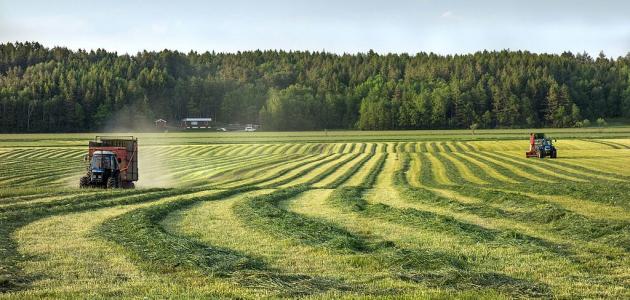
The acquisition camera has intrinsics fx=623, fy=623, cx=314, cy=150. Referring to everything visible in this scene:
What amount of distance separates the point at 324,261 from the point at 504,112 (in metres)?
158

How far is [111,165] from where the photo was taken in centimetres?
3259

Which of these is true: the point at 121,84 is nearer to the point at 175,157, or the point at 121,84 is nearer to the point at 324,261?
the point at 175,157

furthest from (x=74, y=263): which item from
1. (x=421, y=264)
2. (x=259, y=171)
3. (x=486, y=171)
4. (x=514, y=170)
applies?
(x=514, y=170)

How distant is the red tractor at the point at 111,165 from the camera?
105 feet

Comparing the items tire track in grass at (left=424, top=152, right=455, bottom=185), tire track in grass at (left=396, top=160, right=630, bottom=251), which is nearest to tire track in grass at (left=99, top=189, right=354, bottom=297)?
tire track in grass at (left=396, top=160, right=630, bottom=251)

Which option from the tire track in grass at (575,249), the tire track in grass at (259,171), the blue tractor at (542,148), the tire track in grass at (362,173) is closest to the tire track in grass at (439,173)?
the tire track in grass at (362,173)

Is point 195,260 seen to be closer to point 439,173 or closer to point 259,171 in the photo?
point 439,173

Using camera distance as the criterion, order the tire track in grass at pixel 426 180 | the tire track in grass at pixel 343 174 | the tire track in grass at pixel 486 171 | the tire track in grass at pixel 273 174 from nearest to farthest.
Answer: the tire track in grass at pixel 426 180, the tire track in grass at pixel 343 174, the tire track in grass at pixel 486 171, the tire track in grass at pixel 273 174

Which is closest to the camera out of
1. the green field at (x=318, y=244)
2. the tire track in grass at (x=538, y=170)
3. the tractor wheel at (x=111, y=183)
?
the green field at (x=318, y=244)

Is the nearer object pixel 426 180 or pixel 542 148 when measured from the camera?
pixel 426 180

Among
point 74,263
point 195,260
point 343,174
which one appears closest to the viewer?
point 195,260

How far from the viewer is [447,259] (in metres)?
12.5

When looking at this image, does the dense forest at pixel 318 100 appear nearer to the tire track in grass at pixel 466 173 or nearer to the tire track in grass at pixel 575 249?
the tire track in grass at pixel 466 173

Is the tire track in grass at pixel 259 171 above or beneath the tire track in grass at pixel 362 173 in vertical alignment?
beneath
